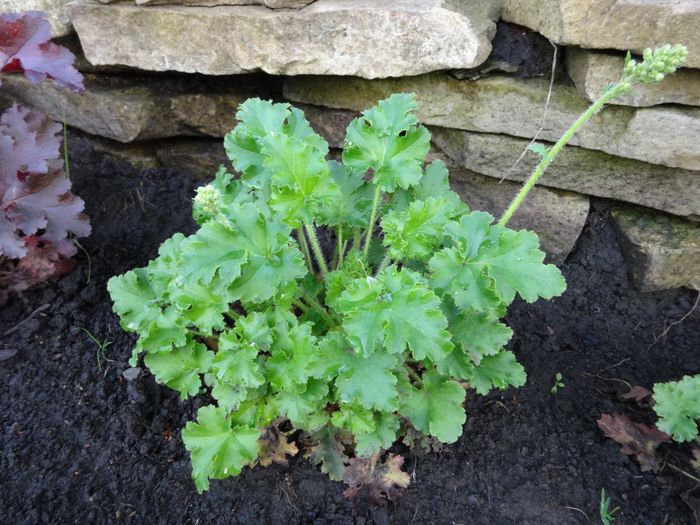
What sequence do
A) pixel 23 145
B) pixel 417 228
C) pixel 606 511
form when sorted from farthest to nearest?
pixel 23 145 < pixel 606 511 < pixel 417 228

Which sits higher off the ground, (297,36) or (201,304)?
(297,36)

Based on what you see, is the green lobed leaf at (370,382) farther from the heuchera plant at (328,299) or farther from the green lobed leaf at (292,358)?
the green lobed leaf at (292,358)

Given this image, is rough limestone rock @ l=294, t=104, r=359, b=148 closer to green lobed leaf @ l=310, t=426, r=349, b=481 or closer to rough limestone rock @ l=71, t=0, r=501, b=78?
rough limestone rock @ l=71, t=0, r=501, b=78

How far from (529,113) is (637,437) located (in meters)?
1.30

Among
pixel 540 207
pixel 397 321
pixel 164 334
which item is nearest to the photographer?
pixel 397 321

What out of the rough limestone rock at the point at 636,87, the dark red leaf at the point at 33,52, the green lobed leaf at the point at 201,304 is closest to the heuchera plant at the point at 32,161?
the dark red leaf at the point at 33,52

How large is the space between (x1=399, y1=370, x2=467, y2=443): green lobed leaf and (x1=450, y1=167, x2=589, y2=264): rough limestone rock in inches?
42.6

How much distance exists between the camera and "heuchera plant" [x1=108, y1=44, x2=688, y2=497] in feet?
5.29

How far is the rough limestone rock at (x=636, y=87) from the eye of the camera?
2.02 meters

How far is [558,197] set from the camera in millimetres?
2570

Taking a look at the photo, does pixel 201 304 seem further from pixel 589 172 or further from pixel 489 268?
pixel 589 172

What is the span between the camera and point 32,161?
224cm

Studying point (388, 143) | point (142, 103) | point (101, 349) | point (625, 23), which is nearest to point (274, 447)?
point (101, 349)

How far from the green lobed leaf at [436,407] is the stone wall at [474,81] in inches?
41.0
